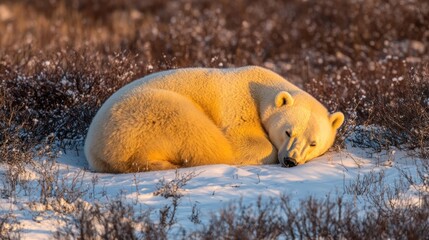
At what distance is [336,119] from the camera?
17.3 feet

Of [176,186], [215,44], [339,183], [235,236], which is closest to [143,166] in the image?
[176,186]

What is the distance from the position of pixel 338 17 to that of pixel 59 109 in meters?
6.04

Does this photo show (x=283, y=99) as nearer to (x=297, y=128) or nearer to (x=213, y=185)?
(x=297, y=128)

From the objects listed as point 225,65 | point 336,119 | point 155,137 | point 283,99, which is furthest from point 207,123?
point 225,65

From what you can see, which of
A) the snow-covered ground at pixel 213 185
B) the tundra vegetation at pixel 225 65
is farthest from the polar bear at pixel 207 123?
the tundra vegetation at pixel 225 65

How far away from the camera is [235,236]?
3.30m

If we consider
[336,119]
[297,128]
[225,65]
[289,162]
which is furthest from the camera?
[225,65]

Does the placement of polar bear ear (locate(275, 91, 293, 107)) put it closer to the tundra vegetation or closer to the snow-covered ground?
the snow-covered ground

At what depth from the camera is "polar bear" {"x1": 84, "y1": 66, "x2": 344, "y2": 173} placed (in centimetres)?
488

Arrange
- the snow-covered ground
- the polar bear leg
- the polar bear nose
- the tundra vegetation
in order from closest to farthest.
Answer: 1. the tundra vegetation
2. the snow-covered ground
3. the polar bear leg
4. the polar bear nose

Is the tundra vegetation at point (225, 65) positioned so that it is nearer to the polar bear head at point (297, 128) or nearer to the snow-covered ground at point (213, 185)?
the snow-covered ground at point (213, 185)

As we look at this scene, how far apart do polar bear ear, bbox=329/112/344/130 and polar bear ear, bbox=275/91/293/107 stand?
0.32 metres

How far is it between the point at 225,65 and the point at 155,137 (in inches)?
134

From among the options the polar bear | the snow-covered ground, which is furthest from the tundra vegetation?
the polar bear
